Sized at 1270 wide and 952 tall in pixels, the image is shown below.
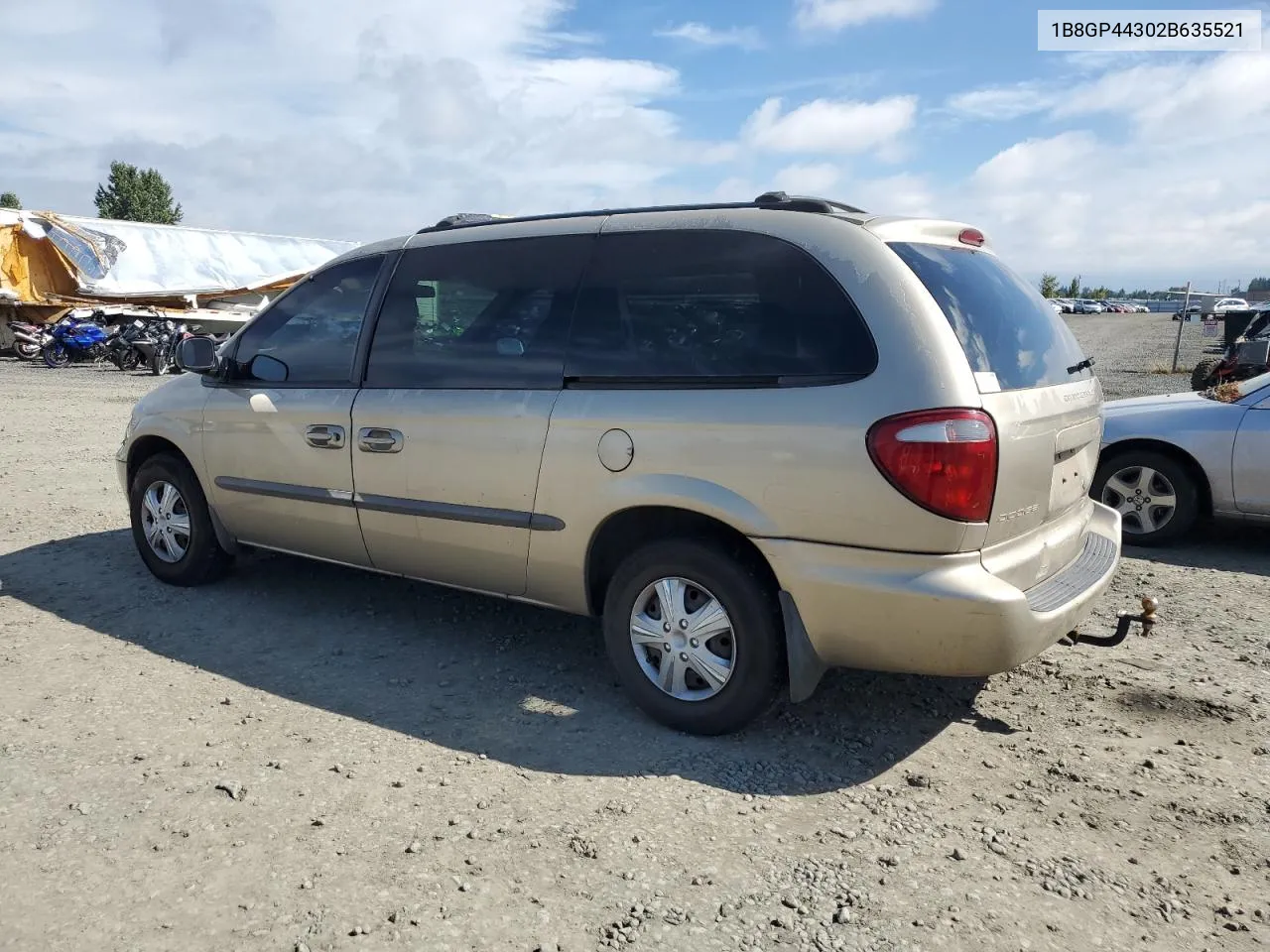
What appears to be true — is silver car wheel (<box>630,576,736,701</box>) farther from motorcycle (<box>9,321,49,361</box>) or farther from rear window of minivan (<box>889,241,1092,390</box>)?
motorcycle (<box>9,321,49,361</box>)

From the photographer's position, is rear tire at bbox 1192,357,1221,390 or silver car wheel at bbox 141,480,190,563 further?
rear tire at bbox 1192,357,1221,390

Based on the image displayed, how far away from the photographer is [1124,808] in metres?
3.18

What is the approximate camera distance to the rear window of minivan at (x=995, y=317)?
3330mm

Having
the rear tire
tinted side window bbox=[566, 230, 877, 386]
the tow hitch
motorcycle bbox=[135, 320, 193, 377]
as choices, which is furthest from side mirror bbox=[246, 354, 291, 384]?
motorcycle bbox=[135, 320, 193, 377]

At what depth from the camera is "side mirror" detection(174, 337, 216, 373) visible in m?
5.00

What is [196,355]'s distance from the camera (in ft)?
16.6

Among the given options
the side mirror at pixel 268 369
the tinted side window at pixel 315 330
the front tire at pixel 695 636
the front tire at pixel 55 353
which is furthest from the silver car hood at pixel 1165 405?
the front tire at pixel 55 353

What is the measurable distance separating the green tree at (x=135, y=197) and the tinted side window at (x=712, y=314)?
3775 inches

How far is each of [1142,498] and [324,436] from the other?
5180 millimetres

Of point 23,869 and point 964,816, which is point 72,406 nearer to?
point 23,869

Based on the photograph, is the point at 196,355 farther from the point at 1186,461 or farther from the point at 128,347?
the point at 128,347

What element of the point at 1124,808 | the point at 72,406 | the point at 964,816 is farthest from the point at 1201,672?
the point at 72,406

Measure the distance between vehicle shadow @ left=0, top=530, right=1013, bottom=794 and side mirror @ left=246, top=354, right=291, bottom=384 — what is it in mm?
1218

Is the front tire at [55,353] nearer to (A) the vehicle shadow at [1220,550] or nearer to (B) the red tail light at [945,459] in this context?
(A) the vehicle shadow at [1220,550]
